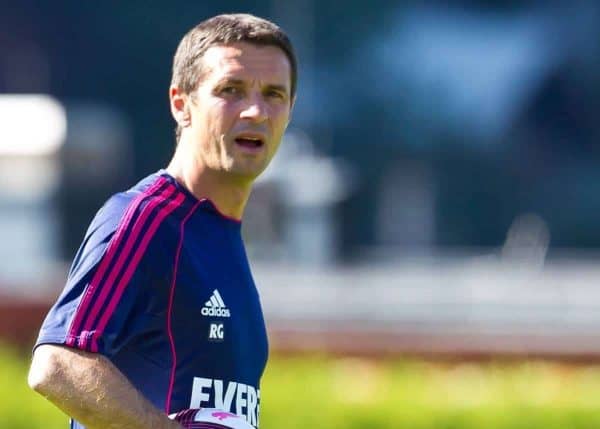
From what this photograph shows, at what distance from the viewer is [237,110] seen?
3090 mm

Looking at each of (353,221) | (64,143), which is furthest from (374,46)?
(64,143)

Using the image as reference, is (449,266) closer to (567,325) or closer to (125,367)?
(567,325)

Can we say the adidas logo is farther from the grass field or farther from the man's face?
the grass field

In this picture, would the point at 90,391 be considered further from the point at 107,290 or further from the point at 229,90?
the point at 229,90

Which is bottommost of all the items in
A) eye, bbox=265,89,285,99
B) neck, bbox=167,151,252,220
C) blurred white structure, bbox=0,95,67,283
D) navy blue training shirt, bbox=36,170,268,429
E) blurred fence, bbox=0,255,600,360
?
navy blue training shirt, bbox=36,170,268,429

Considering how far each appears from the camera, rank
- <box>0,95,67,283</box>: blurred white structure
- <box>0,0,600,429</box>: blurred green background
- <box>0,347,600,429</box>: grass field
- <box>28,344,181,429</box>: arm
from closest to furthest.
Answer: <box>28,344,181,429</box>: arm, <box>0,347,600,429</box>: grass field, <box>0,95,67,283</box>: blurred white structure, <box>0,0,600,429</box>: blurred green background

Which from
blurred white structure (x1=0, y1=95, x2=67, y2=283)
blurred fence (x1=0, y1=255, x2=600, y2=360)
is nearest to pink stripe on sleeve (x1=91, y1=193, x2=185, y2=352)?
blurred fence (x1=0, y1=255, x2=600, y2=360)

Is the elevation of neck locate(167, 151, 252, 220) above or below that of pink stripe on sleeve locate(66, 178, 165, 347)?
above

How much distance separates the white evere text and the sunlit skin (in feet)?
1.18

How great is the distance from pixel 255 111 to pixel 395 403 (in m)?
4.05

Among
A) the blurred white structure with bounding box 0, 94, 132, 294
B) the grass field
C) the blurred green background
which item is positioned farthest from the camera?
the blurred green background

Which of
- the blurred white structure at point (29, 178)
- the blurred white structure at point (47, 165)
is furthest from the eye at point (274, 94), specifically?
the blurred white structure at point (47, 165)

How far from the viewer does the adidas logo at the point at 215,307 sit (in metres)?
3.01

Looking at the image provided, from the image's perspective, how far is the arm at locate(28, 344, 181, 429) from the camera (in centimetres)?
277
